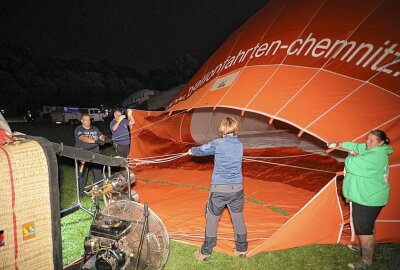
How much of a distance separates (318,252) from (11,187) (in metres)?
2.89

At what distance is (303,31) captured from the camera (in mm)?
4797

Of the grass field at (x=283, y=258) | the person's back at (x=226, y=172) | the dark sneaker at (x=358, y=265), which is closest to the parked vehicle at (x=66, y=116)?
the grass field at (x=283, y=258)

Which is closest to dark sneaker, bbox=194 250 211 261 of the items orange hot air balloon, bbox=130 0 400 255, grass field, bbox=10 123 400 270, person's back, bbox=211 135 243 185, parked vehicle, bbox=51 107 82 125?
grass field, bbox=10 123 400 270

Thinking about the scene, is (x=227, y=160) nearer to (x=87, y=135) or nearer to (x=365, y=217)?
(x=365, y=217)

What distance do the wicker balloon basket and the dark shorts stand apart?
254 centimetres

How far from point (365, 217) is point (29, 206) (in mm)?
2748

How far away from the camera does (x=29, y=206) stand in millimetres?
1819

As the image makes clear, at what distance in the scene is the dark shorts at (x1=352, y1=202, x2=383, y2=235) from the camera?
9.65 feet

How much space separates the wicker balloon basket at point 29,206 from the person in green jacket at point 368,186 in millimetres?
2501

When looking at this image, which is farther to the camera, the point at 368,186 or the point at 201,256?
the point at 201,256

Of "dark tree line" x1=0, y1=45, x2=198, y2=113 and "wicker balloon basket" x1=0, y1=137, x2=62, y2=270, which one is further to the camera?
"dark tree line" x1=0, y1=45, x2=198, y2=113

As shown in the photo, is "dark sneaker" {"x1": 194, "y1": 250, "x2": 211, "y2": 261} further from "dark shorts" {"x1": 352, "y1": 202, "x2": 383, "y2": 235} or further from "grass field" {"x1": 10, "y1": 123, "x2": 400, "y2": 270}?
"dark shorts" {"x1": 352, "y1": 202, "x2": 383, "y2": 235}

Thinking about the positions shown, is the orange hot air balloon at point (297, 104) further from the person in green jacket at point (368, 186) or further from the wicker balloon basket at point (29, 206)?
the wicker balloon basket at point (29, 206)

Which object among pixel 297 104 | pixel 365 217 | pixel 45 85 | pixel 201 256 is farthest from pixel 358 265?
pixel 45 85
